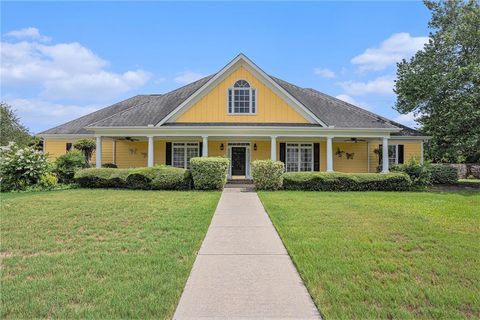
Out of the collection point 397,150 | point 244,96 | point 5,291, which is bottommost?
point 5,291

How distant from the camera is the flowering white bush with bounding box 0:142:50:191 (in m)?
15.5

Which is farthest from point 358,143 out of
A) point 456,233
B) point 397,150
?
point 456,233

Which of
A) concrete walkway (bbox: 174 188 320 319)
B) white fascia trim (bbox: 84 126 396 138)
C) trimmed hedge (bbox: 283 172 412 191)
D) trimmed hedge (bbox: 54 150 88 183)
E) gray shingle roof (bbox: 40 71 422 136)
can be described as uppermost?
gray shingle roof (bbox: 40 71 422 136)

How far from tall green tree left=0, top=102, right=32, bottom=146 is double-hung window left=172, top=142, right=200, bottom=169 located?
24.7 m

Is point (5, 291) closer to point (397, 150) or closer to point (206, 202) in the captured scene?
point (206, 202)

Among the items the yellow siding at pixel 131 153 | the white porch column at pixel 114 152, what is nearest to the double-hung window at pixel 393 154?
the yellow siding at pixel 131 153

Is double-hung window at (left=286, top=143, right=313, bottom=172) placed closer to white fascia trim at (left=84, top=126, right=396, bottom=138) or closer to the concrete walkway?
white fascia trim at (left=84, top=126, right=396, bottom=138)

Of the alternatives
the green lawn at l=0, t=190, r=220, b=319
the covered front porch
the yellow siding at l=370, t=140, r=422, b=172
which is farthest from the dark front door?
the green lawn at l=0, t=190, r=220, b=319

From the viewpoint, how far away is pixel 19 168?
15570 mm

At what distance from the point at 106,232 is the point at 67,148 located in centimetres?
1722

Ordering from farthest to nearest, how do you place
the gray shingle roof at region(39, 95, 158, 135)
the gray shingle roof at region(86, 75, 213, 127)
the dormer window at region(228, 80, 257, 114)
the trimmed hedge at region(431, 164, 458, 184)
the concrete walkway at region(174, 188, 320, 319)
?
the gray shingle roof at region(39, 95, 158, 135) → the trimmed hedge at region(431, 164, 458, 184) → the dormer window at region(228, 80, 257, 114) → the gray shingle roof at region(86, 75, 213, 127) → the concrete walkway at region(174, 188, 320, 319)

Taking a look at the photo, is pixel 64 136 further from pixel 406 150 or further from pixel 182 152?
pixel 406 150

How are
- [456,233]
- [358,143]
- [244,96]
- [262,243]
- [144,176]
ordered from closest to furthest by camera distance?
[262,243]
[456,233]
[144,176]
[244,96]
[358,143]

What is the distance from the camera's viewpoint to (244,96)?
1934 centimetres
